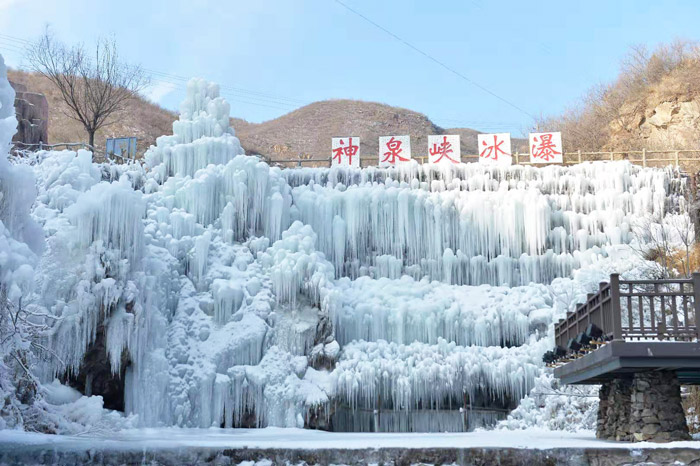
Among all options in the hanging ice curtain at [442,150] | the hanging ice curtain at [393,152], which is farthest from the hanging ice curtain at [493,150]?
the hanging ice curtain at [393,152]

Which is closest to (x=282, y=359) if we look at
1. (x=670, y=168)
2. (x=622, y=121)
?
(x=670, y=168)

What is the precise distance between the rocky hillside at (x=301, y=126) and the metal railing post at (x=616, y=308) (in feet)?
135

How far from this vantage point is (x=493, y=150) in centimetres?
2570

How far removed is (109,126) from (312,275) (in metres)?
35.4

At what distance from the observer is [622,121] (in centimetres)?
3362

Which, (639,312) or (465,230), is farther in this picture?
(465,230)

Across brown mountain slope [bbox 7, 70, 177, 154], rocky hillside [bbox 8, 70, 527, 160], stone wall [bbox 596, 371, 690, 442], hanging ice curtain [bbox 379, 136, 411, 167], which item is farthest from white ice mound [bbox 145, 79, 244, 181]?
rocky hillside [bbox 8, 70, 527, 160]

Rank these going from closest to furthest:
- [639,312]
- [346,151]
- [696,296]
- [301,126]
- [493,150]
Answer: [696,296], [639,312], [493,150], [346,151], [301,126]

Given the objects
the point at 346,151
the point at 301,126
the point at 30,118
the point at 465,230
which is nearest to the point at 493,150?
the point at 465,230

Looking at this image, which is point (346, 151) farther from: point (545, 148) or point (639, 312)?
point (639, 312)

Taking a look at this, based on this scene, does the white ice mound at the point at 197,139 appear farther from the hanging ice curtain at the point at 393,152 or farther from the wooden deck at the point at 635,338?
the wooden deck at the point at 635,338

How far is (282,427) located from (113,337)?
4.04 metres

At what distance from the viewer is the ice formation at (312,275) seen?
17.2 m

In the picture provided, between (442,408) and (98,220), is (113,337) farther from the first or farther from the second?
(442,408)
